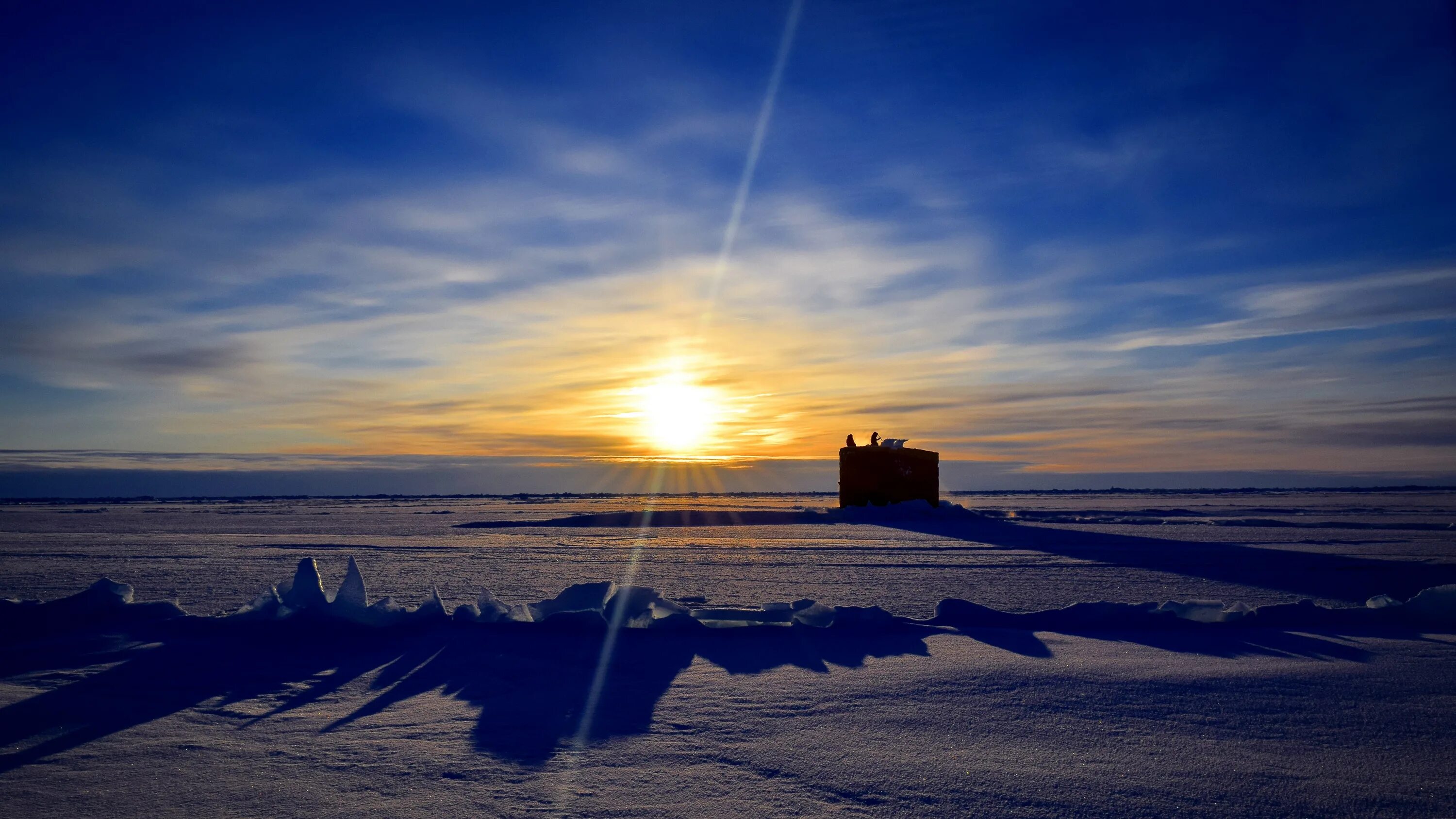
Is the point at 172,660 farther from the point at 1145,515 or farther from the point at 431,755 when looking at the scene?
the point at 1145,515

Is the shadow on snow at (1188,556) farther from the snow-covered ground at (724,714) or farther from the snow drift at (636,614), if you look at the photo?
the snow drift at (636,614)

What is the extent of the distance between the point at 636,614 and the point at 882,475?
80.8 ft

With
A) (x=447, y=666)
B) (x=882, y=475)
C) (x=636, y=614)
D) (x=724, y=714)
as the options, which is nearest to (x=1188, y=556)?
(x=636, y=614)

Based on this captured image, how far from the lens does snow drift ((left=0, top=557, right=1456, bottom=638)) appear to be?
16.4 ft

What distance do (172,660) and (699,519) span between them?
71.4ft

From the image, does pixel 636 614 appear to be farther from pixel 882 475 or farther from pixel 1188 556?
pixel 882 475

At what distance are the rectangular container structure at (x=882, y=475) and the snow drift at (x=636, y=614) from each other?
77.0 feet

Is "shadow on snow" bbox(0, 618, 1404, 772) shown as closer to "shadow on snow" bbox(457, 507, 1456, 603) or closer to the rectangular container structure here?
"shadow on snow" bbox(457, 507, 1456, 603)

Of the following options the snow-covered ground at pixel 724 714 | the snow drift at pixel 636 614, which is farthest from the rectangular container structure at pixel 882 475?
the snow drift at pixel 636 614

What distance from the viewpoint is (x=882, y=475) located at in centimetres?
2883

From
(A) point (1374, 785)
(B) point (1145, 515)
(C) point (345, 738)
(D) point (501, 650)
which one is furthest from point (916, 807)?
(B) point (1145, 515)

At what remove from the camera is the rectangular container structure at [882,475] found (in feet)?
94.6

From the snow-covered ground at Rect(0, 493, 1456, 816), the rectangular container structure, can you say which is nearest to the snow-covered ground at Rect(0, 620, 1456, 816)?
the snow-covered ground at Rect(0, 493, 1456, 816)

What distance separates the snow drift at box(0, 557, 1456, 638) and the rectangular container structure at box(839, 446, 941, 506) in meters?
23.5
